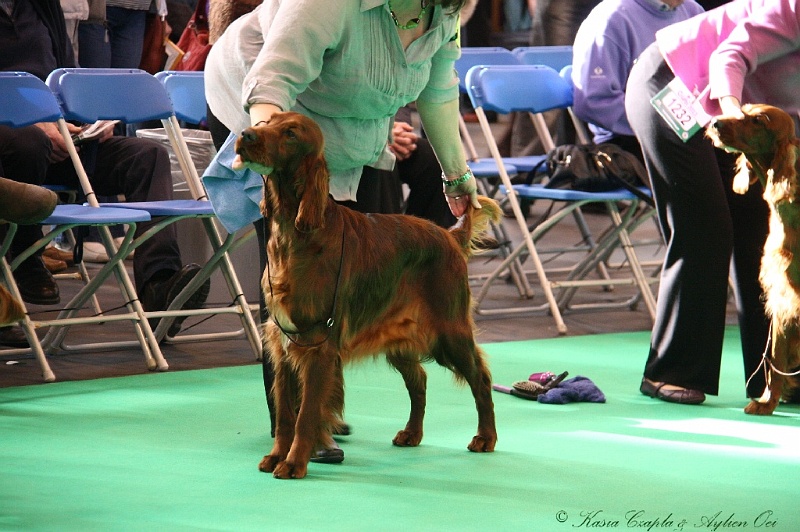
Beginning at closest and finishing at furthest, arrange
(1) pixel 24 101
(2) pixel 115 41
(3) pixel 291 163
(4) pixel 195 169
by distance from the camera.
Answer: (3) pixel 291 163 < (1) pixel 24 101 < (4) pixel 195 169 < (2) pixel 115 41

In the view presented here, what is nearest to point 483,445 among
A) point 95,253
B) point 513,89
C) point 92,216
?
point 92,216

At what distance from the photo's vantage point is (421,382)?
3570 mm

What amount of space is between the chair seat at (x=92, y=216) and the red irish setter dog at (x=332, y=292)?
150 centimetres

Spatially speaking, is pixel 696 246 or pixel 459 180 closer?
pixel 459 180

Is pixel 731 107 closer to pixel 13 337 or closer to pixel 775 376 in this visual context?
pixel 775 376

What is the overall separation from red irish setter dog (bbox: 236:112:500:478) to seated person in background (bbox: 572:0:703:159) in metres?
2.62

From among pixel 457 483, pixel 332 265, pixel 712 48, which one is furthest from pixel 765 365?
pixel 332 265

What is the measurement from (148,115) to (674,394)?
8.10 feet

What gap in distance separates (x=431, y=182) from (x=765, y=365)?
1.97 m

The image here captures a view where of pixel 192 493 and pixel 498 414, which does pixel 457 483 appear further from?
pixel 498 414

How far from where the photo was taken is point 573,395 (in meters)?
4.28

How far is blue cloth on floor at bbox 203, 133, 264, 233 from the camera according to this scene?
3363 millimetres

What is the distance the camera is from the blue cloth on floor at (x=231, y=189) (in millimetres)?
3363
